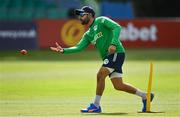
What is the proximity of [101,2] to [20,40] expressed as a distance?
9.31 m

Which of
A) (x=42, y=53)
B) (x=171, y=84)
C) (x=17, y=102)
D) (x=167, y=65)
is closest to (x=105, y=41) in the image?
(x=17, y=102)

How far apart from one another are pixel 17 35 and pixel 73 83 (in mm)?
16038

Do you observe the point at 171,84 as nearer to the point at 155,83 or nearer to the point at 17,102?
the point at 155,83

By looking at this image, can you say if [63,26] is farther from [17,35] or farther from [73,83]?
[73,83]

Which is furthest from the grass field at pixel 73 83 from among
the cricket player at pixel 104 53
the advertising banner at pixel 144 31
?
the advertising banner at pixel 144 31

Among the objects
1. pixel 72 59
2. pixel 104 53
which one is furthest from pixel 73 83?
pixel 72 59

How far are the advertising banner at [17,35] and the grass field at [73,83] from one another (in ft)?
1.44

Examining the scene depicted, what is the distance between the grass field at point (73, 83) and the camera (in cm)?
1594

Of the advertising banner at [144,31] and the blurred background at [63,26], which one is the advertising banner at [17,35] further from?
the advertising banner at [144,31]

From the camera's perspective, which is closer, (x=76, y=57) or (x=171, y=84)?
(x=171, y=84)

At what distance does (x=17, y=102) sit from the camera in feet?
57.9

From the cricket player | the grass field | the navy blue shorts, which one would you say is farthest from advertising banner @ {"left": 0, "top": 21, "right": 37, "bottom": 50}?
the navy blue shorts

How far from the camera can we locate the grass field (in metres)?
15.9

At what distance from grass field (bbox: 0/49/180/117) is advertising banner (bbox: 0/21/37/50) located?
0.44 metres
